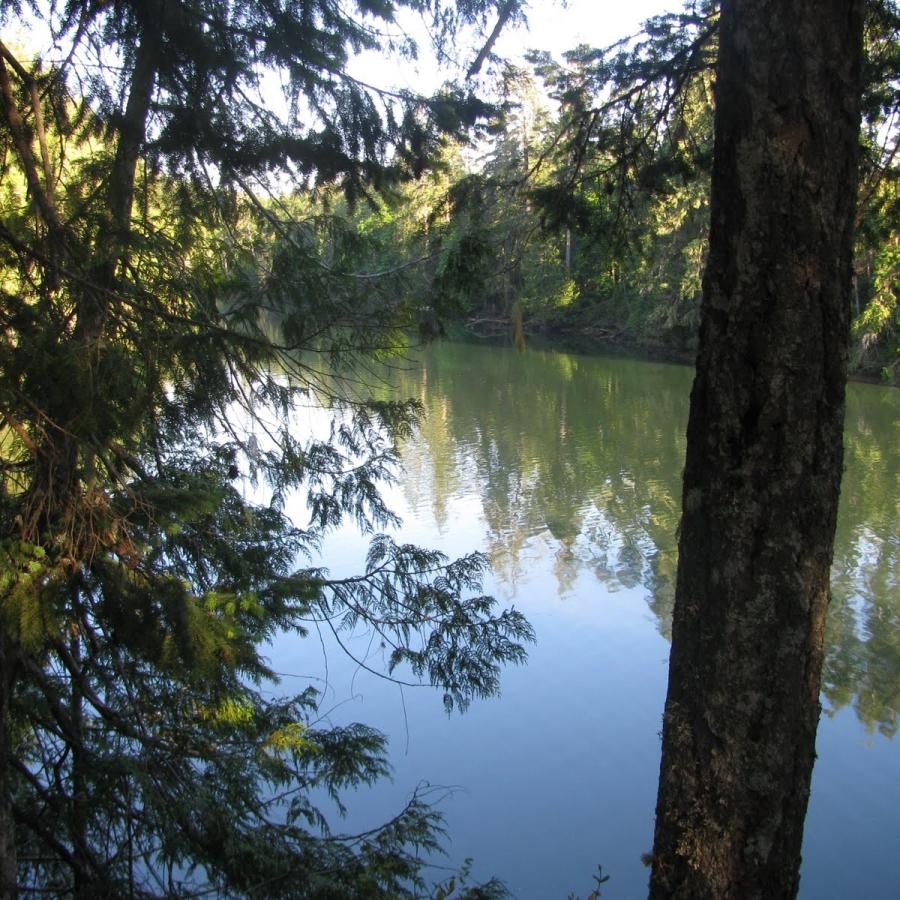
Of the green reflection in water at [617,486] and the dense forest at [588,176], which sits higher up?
the dense forest at [588,176]

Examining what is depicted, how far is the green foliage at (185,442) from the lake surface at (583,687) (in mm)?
623

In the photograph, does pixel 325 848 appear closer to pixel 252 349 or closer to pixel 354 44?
pixel 252 349

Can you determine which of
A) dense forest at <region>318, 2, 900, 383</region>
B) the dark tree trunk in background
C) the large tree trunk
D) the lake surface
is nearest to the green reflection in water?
the lake surface

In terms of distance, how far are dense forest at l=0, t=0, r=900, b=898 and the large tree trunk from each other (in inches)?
34.8

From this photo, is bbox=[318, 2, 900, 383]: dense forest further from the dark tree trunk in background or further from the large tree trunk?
the dark tree trunk in background

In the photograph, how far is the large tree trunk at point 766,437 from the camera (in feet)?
6.57

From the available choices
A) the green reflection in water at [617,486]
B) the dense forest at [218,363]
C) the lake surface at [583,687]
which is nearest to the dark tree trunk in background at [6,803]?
the dense forest at [218,363]

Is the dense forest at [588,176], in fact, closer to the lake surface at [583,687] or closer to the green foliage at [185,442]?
the green foliage at [185,442]

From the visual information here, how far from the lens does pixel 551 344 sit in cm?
2730

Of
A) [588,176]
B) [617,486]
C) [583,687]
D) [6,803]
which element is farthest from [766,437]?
[617,486]

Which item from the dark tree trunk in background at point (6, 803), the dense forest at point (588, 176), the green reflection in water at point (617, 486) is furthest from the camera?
the green reflection in water at point (617, 486)

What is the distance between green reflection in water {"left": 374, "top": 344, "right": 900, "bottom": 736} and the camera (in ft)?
22.4

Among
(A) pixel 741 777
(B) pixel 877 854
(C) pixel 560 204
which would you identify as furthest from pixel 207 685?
(B) pixel 877 854

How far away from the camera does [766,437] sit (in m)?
2.02
